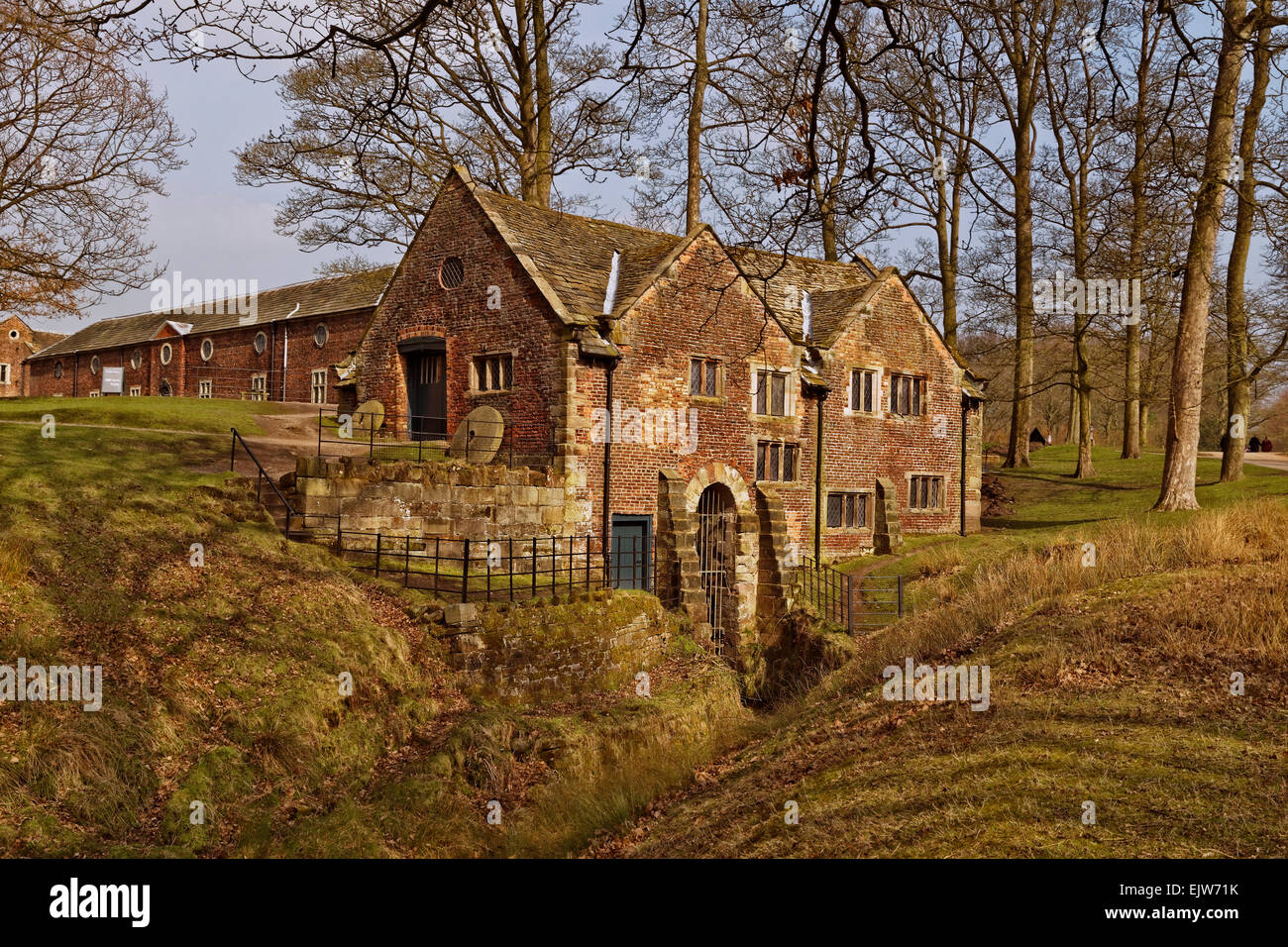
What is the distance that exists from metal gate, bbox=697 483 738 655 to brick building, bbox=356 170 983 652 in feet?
0.18

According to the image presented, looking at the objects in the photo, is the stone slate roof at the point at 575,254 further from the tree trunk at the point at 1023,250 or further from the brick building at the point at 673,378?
the tree trunk at the point at 1023,250

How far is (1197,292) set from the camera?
63.3 feet

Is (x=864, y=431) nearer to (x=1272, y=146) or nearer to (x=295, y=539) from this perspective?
(x=1272, y=146)

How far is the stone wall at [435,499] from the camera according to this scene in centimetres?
1662

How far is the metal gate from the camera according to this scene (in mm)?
22891

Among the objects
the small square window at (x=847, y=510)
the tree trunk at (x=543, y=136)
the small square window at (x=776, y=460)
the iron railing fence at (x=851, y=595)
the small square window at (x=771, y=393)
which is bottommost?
the iron railing fence at (x=851, y=595)

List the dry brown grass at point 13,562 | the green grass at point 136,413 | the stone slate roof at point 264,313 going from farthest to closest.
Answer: the stone slate roof at point 264,313
the green grass at point 136,413
the dry brown grass at point 13,562

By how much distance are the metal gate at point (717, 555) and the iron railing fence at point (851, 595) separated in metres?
2.23

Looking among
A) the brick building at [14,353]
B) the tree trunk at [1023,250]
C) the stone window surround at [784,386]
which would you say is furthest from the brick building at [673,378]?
the brick building at [14,353]

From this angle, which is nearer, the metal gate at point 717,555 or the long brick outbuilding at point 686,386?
the long brick outbuilding at point 686,386

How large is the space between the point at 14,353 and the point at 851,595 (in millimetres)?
70847

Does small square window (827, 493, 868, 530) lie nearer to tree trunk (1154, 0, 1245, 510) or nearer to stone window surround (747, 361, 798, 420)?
stone window surround (747, 361, 798, 420)

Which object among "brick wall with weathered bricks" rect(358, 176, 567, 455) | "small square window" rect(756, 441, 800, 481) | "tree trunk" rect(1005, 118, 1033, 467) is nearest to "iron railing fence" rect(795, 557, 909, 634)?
"small square window" rect(756, 441, 800, 481)
